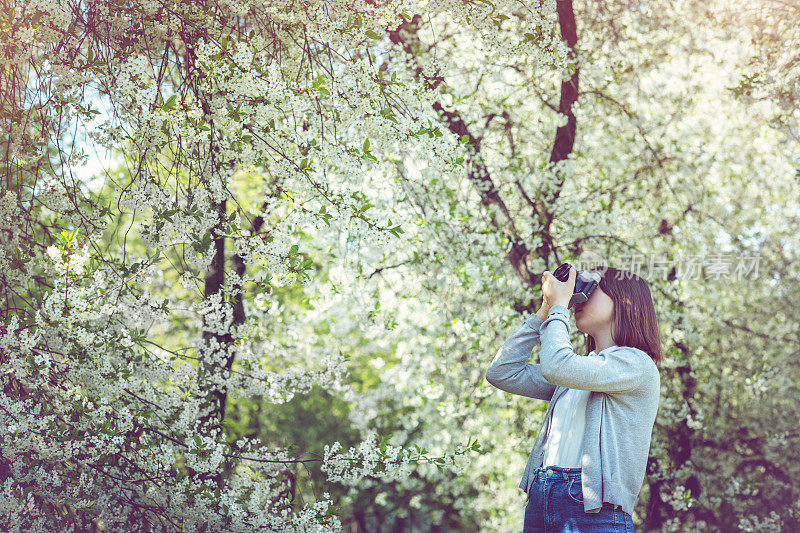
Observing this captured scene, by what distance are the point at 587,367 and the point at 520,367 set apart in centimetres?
42

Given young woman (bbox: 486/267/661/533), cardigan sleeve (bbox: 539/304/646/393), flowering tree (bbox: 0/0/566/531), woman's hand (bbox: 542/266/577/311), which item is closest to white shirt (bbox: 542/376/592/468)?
young woman (bbox: 486/267/661/533)

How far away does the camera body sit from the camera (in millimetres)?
2182

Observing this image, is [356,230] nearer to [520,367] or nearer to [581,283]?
[520,367]

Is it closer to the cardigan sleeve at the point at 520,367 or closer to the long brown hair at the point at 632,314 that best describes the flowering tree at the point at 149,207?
the cardigan sleeve at the point at 520,367

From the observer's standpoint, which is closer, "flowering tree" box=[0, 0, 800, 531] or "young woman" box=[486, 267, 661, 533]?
"young woman" box=[486, 267, 661, 533]

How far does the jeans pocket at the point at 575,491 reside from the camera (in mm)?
1907

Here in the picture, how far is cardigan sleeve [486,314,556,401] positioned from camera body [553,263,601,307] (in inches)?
6.5

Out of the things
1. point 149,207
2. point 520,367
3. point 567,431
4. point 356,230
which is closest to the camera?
point 567,431

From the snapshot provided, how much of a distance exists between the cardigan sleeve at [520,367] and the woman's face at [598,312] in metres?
0.16

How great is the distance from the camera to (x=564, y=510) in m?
1.92

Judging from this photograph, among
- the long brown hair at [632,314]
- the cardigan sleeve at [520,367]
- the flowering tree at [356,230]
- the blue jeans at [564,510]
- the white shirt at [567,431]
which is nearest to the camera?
the blue jeans at [564,510]

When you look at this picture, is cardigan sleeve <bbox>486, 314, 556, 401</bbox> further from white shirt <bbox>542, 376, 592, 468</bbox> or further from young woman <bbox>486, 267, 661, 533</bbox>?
white shirt <bbox>542, 376, 592, 468</bbox>

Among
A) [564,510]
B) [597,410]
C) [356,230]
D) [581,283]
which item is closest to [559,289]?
[581,283]

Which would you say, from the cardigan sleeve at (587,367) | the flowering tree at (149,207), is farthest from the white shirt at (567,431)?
the flowering tree at (149,207)
